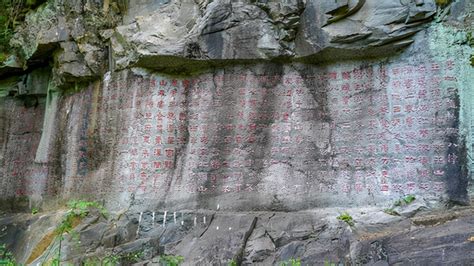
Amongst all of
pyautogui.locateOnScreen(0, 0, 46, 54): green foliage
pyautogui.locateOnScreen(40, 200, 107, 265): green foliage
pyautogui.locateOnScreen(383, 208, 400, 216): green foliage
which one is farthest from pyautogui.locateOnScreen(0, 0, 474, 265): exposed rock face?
pyautogui.locateOnScreen(0, 0, 46, 54): green foliage

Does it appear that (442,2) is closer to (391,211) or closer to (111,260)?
(391,211)

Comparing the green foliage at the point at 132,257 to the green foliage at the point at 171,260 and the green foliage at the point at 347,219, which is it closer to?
the green foliage at the point at 171,260

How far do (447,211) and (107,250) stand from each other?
4.80 m

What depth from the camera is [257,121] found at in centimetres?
830

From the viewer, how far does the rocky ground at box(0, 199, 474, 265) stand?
6.16 metres

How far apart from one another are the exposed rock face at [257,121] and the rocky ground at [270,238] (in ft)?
0.10

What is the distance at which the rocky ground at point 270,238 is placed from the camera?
242 inches

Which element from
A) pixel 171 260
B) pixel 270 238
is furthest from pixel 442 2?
pixel 171 260

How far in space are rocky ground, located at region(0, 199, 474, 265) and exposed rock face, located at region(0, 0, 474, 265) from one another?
0.03 metres

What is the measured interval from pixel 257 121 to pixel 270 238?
1.99 metres

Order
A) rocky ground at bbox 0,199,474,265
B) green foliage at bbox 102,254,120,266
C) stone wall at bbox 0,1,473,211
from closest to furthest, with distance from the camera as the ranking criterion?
rocky ground at bbox 0,199,474,265 < green foliage at bbox 102,254,120,266 < stone wall at bbox 0,1,473,211

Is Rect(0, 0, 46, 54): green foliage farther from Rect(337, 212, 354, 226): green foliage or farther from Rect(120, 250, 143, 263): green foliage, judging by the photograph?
Rect(337, 212, 354, 226): green foliage

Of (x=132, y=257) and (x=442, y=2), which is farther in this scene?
(x=442, y=2)

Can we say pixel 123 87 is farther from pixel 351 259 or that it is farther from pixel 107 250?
pixel 351 259
